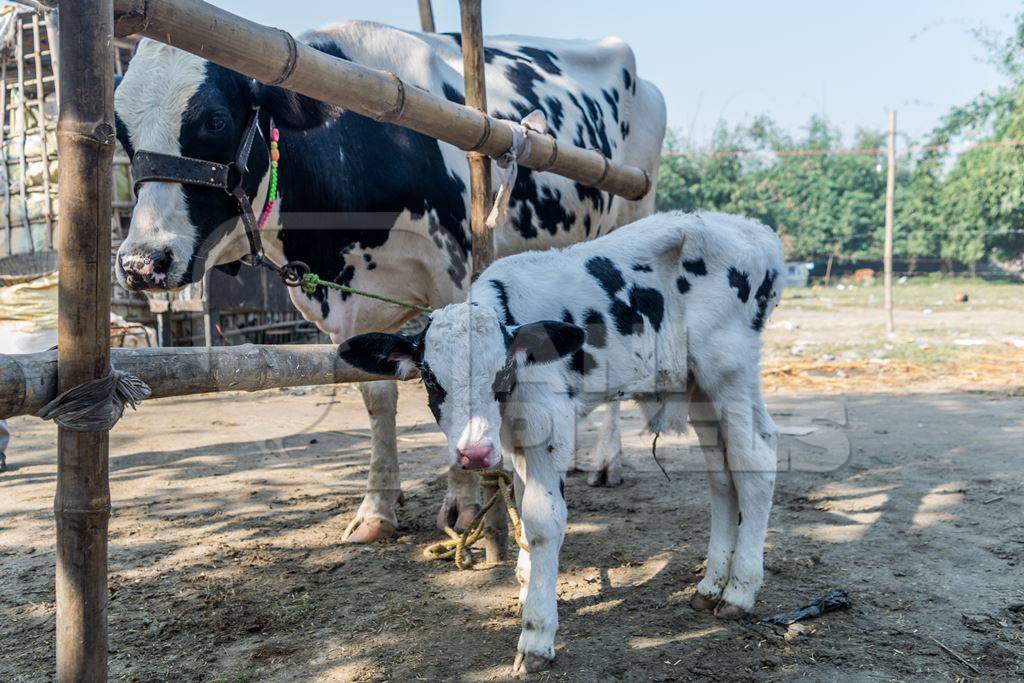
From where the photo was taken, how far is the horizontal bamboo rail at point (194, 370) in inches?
73.2

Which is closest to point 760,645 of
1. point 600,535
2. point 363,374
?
point 600,535

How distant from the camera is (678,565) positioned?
11.9 ft

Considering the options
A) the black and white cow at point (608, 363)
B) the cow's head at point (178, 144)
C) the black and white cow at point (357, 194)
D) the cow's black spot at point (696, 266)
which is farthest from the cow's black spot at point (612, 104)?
the cow's head at point (178, 144)

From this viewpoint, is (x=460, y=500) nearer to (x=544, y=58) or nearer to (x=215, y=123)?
(x=215, y=123)

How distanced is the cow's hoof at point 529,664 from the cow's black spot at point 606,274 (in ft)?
4.52

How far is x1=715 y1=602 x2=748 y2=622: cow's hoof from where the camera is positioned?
10.0ft

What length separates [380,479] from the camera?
13.8 feet

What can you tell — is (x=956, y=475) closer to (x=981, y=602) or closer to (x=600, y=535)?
(x=981, y=602)

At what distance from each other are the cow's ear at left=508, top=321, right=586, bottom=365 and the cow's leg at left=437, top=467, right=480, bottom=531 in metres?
1.59

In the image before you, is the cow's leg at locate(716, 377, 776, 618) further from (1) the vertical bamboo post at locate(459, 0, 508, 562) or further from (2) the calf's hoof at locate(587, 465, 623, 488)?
(2) the calf's hoof at locate(587, 465, 623, 488)

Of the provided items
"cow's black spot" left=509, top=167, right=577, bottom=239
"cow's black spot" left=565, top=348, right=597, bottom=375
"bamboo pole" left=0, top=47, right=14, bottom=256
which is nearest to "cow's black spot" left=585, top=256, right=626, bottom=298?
"cow's black spot" left=565, top=348, right=597, bottom=375

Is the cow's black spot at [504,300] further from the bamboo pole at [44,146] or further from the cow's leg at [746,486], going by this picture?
the bamboo pole at [44,146]

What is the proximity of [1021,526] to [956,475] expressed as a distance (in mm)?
1065

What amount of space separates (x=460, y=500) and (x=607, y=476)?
1304 millimetres
